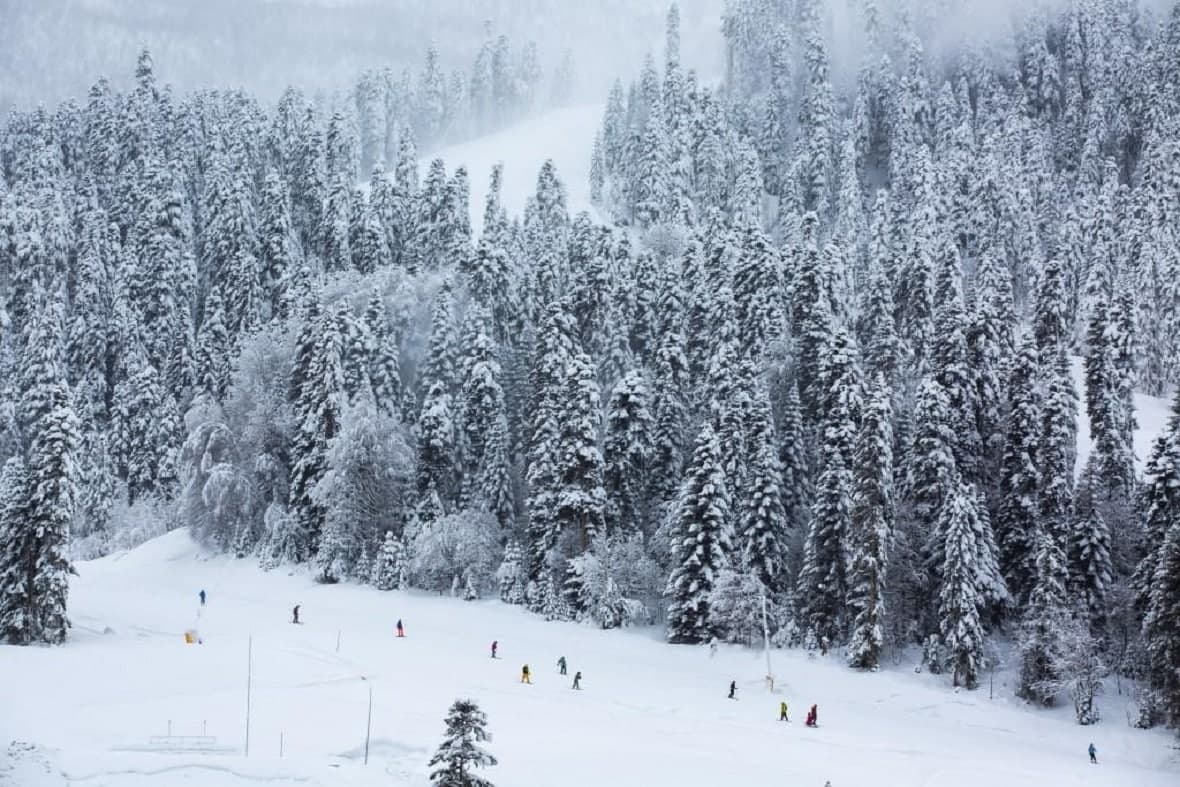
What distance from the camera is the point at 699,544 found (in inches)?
2295

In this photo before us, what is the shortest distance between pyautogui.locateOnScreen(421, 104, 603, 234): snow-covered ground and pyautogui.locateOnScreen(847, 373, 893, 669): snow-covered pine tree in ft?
208

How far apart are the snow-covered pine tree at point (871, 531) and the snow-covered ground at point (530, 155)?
208 feet

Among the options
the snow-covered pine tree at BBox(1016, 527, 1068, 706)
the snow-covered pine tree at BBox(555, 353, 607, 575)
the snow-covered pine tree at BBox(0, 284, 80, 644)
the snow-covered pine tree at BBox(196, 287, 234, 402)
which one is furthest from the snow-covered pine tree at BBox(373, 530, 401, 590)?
the snow-covered pine tree at BBox(1016, 527, 1068, 706)

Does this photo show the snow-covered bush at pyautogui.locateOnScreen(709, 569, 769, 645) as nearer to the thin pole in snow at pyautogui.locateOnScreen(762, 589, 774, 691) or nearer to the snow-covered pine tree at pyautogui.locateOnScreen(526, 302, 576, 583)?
the thin pole in snow at pyautogui.locateOnScreen(762, 589, 774, 691)

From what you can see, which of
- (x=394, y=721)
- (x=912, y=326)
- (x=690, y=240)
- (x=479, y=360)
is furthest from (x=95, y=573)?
(x=912, y=326)

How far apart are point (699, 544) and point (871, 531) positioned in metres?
9.92

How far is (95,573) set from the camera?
2795 inches

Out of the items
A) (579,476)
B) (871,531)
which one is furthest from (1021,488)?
(579,476)

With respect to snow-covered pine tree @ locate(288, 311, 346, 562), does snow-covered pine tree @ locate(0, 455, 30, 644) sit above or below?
below

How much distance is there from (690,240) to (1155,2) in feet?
323

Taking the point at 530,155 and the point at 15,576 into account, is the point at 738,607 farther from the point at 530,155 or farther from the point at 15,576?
the point at 530,155

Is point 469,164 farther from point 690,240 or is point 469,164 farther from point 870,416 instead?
point 870,416

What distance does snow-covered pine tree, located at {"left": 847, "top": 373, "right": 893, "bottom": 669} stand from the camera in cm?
5300

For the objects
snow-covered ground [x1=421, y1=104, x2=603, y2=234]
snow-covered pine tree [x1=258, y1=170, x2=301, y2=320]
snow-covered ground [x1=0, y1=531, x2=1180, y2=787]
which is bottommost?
snow-covered ground [x1=0, y1=531, x2=1180, y2=787]
